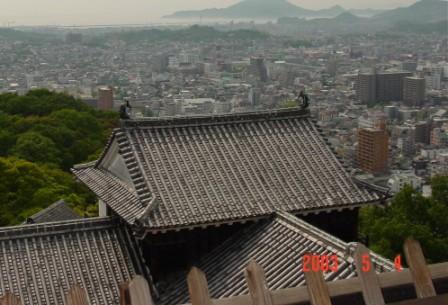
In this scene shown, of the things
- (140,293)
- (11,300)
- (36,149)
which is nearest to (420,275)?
(140,293)

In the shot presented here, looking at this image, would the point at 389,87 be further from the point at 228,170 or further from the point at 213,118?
the point at 228,170

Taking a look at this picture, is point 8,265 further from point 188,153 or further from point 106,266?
point 188,153

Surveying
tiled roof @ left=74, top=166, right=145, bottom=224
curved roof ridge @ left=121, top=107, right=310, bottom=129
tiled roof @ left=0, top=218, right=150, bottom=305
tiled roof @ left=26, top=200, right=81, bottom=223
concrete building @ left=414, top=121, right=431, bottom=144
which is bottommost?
concrete building @ left=414, top=121, right=431, bottom=144

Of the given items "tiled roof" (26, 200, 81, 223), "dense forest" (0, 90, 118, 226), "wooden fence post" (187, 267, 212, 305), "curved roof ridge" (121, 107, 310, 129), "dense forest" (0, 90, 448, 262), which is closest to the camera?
"wooden fence post" (187, 267, 212, 305)

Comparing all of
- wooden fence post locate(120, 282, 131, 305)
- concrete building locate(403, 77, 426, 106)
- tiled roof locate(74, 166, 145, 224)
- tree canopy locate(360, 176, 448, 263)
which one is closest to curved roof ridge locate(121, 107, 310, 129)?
tiled roof locate(74, 166, 145, 224)

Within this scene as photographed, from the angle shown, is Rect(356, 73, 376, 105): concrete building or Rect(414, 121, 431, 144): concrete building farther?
Rect(356, 73, 376, 105): concrete building

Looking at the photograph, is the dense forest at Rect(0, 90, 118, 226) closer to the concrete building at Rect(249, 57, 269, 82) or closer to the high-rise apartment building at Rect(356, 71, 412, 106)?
the high-rise apartment building at Rect(356, 71, 412, 106)
